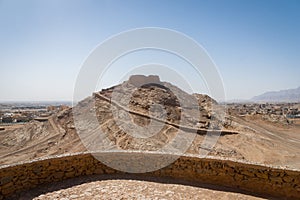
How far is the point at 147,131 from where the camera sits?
1548 cm

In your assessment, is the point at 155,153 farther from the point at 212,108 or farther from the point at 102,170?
the point at 212,108

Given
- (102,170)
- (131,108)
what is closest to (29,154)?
(131,108)

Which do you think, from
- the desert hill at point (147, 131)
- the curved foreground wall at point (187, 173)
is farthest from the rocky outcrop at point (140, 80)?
the curved foreground wall at point (187, 173)

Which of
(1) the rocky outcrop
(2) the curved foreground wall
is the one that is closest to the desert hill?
(1) the rocky outcrop

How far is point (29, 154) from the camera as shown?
14.3 meters

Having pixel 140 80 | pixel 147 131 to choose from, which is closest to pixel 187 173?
pixel 147 131

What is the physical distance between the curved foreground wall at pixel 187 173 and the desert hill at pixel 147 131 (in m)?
6.67

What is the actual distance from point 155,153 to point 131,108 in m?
12.6

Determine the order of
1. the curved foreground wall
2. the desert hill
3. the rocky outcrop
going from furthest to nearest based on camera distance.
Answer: the rocky outcrop → the desert hill → the curved foreground wall

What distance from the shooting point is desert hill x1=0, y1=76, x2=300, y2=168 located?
13688 mm

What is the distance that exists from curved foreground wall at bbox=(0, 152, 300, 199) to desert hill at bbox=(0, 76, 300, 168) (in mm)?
6672

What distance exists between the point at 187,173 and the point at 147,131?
9.66 metres

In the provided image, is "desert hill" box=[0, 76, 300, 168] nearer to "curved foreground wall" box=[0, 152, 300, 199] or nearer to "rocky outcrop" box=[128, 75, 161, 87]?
"rocky outcrop" box=[128, 75, 161, 87]

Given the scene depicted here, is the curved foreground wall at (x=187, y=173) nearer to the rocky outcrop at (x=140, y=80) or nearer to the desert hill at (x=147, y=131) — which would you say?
the desert hill at (x=147, y=131)
